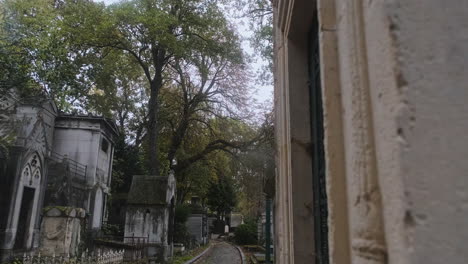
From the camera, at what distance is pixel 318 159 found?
2256 millimetres

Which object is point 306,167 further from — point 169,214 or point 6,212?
point 169,214

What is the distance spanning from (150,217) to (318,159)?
1152cm

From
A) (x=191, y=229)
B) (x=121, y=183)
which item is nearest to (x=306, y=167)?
(x=121, y=183)

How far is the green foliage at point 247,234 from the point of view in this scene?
3027 cm

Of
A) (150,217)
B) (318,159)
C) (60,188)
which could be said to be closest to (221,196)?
(150,217)

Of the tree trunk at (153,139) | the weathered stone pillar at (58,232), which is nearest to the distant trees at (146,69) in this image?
the tree trunk at (153,139)

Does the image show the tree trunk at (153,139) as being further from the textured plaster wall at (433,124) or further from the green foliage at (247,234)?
the textured plaster wall at (433,124)

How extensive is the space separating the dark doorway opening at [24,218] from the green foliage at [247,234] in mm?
21999

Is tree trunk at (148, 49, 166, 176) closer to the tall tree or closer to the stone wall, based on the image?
the tall tree

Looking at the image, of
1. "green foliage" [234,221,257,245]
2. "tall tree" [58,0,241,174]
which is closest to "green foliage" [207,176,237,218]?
"green foliage" [234,221,257,245]

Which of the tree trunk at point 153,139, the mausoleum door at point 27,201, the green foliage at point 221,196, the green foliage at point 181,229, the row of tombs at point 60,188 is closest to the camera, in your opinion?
the row of tombs at point 60,188

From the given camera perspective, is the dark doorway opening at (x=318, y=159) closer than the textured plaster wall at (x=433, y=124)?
No

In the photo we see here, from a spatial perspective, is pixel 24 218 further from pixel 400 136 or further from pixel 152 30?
pixel 400 136

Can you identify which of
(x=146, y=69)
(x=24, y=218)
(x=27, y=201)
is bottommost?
(x=24, y=218)
